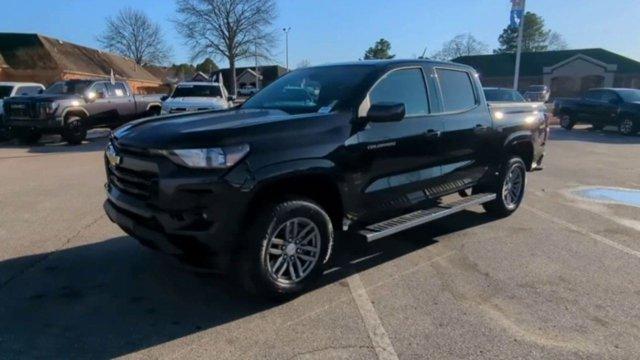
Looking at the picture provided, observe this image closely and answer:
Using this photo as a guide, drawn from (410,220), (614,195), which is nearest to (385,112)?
(410,220)

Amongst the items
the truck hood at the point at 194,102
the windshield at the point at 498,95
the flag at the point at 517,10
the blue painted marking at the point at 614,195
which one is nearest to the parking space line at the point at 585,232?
the blue painted marking at the point at 614,195

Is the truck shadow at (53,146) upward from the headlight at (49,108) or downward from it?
downward

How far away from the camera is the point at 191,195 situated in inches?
151

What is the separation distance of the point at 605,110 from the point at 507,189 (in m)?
18.7

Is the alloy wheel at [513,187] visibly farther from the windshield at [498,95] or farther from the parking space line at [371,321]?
the windshield at [498,95]

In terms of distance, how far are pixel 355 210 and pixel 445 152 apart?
1.54 m

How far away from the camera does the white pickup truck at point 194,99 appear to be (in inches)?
638

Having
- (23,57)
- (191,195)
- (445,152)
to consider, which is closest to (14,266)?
(191,195)

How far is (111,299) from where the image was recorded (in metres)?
4.39

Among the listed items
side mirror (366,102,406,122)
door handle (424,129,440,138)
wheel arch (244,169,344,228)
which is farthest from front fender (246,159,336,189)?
door handle (424,129,440,138)

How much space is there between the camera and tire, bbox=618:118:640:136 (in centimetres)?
2156

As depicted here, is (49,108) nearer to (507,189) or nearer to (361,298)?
(507,189)

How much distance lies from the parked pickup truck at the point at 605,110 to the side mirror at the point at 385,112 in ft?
67.6

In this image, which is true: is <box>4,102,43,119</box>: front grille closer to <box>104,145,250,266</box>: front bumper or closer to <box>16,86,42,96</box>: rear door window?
<box>16,86,42,96</box>: rear door window
